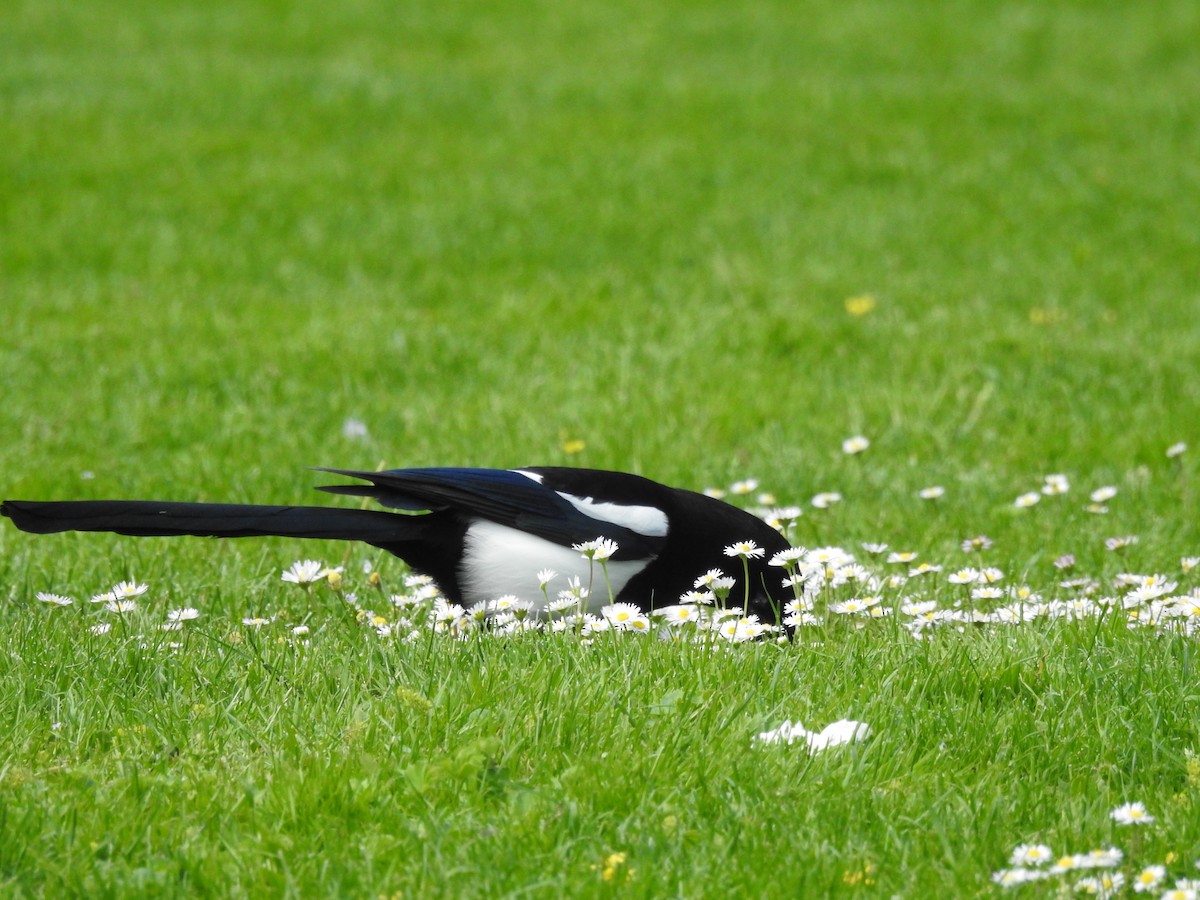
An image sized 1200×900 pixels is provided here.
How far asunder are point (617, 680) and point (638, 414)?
3.10m

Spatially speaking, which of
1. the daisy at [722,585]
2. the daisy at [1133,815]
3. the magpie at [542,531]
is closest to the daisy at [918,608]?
the magpie at [542,531]

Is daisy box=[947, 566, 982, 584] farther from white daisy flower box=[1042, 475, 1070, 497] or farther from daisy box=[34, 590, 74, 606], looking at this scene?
daisy box=[34, 590, 74, 606]

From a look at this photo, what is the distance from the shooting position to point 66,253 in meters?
8.11

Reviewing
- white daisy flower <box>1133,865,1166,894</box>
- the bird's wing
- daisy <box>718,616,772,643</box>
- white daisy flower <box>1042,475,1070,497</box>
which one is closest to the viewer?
white daisy flower <box>1133,865,1166,894</box>

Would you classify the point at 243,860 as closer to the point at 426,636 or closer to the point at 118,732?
the point at 118,732

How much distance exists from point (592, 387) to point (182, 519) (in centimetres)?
301

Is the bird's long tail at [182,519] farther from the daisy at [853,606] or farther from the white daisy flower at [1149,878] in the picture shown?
the white daisy flower at [1149,878]

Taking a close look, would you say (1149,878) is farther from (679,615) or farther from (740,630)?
(679,615)

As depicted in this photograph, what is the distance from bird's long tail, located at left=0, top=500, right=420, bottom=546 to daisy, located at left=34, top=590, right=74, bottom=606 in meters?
0.19

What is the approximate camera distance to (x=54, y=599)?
346 centimetres

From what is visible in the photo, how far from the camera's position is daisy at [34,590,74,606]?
136 inches

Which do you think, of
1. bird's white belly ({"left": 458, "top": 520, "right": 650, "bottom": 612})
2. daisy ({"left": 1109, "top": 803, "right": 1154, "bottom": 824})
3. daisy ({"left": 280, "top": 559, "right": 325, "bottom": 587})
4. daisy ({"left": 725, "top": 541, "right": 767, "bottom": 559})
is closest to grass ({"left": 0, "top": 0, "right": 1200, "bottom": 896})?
daisy ({"left": 1109, "top": 803, "right": 1154, "bottom": 824})

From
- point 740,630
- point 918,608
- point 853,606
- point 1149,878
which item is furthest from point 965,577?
point 1149,878

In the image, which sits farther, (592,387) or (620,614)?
(592,387)
